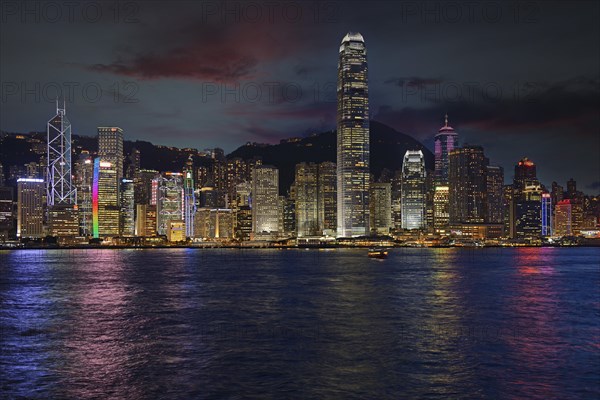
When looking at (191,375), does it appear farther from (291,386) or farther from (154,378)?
(291,386)

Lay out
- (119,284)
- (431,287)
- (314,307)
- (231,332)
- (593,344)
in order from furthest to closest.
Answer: (119,284), (431,287), (314,307), (231,332), (593,344)

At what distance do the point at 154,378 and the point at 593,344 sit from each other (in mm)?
25925

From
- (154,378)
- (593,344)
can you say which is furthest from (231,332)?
(593,344)

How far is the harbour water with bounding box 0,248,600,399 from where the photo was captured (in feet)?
95.7

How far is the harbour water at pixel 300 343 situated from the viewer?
2916cm

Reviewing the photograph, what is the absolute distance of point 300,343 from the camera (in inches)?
1554

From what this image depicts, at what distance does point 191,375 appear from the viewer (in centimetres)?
3139

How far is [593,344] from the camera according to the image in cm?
3919

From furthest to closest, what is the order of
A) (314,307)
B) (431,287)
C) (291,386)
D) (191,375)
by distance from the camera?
(431,287) → (314,307) → (191,375) → (291,386)

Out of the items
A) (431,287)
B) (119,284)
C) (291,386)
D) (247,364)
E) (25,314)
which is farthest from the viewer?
(119,284)

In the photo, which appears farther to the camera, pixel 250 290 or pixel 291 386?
pixel 250 290

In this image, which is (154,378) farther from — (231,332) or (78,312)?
(78,312)

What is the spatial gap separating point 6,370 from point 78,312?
897 inches

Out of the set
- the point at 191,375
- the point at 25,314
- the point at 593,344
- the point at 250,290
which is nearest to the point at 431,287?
Answer: the point at 250,290
